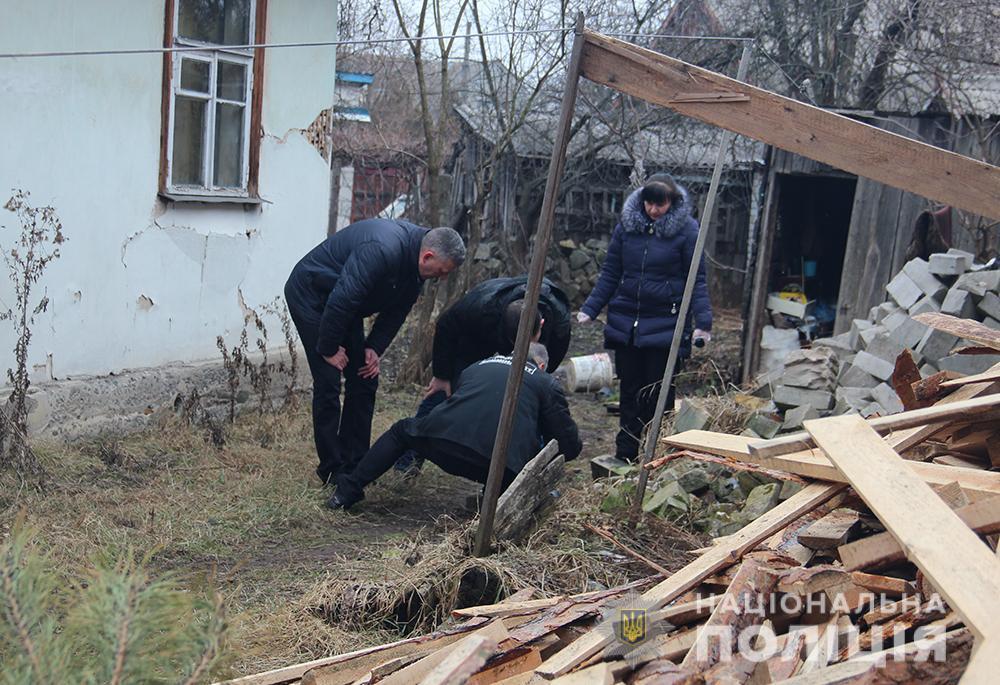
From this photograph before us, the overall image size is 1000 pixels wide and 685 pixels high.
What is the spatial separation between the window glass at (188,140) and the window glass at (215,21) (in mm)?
427

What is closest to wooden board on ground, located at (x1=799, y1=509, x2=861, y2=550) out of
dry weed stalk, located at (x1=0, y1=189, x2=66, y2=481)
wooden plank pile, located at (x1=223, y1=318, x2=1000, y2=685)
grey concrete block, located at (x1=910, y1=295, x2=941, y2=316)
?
wooden plank pile, located at (x1=223, y1=318, x2=1000, y2=685)

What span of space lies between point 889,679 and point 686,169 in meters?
12.3

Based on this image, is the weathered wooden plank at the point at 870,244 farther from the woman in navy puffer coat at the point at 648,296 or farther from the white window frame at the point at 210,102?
the white window frame at the point at 210,102

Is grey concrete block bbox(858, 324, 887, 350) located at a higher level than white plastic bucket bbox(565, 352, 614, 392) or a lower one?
higher

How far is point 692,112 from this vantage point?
11.4 ft

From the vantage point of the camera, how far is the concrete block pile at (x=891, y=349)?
5.76m

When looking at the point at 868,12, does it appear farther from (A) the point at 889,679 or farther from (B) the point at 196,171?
(A) the point at 889,679

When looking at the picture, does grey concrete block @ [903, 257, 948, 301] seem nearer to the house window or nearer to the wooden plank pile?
the wooden plank pile

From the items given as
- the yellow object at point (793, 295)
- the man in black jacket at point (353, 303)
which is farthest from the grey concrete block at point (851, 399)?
the yellow object at point (793, 295)

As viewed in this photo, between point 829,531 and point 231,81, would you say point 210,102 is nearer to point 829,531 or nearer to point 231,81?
point 231,81

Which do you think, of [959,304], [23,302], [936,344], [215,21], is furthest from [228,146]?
[959,304]

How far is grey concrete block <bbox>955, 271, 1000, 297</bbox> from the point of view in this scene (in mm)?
6254

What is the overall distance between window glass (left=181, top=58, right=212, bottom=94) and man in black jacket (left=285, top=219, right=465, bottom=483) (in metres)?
1.66

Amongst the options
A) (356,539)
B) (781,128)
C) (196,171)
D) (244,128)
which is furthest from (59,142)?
(781,128)
